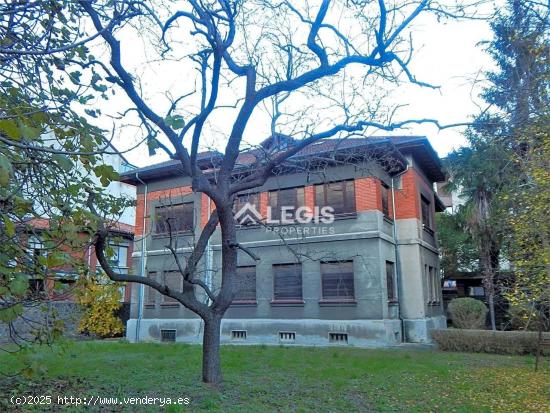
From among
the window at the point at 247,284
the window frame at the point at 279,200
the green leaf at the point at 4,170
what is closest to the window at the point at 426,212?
the window frame at the point at 279,200

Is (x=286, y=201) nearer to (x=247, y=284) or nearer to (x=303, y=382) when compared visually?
(x=247, y=284)

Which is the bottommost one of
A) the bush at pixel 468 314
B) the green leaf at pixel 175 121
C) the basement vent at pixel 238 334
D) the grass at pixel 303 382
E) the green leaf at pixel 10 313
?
the grass at pixel 303 382

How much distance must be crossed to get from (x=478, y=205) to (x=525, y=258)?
38.9ft

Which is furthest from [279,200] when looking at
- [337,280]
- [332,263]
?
[337,280]

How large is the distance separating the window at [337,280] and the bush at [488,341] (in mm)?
3402

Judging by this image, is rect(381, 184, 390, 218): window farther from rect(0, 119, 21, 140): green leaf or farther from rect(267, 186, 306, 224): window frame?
rect(0, 119, 21, 140): green leaf

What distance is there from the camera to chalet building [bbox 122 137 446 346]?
16531mm

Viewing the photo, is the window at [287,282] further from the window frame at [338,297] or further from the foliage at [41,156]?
the foliage at [41,156]

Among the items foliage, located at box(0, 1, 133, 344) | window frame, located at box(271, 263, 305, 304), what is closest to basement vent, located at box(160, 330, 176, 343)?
window frame, located at box(271, 263, 305, 304)

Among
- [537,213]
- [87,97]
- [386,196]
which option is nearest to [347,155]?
[537,213]

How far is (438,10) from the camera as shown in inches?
311

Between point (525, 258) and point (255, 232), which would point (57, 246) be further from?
point (255, 232)

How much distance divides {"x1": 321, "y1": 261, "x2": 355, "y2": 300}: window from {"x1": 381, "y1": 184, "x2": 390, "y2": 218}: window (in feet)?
8.81

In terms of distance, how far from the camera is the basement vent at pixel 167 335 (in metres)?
20.1
